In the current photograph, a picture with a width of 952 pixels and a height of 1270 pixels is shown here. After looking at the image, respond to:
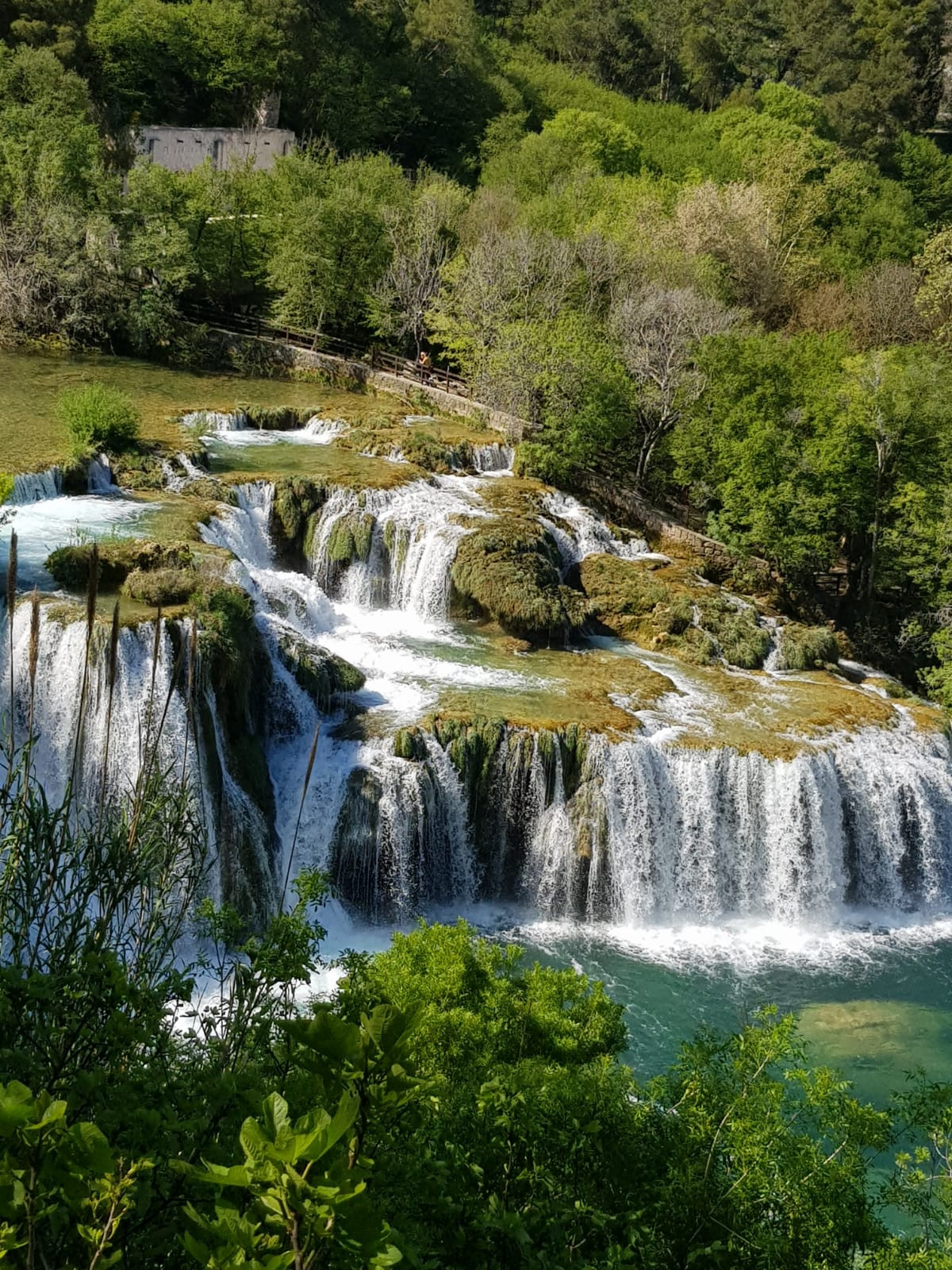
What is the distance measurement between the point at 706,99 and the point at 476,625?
55.8 meters

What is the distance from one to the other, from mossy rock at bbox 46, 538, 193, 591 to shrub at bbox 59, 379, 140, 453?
5.54 metres

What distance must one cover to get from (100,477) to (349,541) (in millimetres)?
5020

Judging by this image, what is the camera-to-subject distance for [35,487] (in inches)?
757

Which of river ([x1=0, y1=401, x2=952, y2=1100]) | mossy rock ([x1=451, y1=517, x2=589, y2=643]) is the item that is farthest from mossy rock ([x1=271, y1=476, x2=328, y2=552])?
mossy rock ([x1=451, y1=517, x2=589, y2=643])

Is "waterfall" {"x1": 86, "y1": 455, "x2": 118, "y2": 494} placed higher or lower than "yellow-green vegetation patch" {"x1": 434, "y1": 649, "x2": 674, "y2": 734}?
higher

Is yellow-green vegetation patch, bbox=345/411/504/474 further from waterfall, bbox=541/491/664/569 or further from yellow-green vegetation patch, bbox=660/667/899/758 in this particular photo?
yellow-green vegetation patch, bbox=660/667/899/758


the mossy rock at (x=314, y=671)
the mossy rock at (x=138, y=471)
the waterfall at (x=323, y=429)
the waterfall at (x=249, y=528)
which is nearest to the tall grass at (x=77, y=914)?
the mossy rock at (x=314, y=671)

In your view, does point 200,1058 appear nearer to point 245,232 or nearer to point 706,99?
point 245,232

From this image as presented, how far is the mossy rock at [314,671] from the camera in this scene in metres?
16.8

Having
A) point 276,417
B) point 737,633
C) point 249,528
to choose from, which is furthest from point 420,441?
point 737,633

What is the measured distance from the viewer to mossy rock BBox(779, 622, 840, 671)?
21.1 meters

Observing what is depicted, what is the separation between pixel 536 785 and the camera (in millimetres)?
16438

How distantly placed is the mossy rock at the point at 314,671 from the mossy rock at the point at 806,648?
920cm

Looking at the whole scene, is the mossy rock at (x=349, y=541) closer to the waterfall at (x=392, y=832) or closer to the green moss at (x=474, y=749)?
the green moss at (x=474, y=749)
